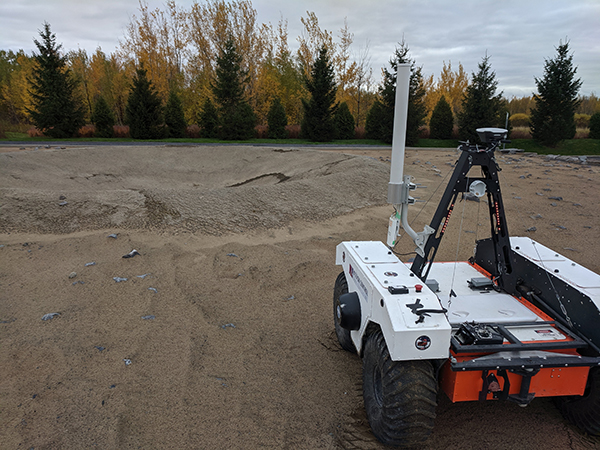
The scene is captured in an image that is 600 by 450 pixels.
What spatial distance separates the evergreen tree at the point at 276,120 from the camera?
29969mm

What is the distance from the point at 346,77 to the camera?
3797 centimetres

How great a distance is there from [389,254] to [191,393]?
242 centimetres

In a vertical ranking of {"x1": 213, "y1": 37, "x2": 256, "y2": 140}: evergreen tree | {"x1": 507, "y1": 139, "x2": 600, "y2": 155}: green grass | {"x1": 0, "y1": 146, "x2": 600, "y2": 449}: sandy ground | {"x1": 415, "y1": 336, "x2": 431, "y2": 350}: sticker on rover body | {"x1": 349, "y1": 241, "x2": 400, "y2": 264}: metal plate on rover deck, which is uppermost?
{"x1": 213, "y1": 37, "x2": 256, "y2": 140}: evergreen tree

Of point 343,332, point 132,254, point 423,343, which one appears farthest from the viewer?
point 132,254

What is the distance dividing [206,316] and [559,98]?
3130 centimetres

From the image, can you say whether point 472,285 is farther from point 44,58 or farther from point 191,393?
point 44,58

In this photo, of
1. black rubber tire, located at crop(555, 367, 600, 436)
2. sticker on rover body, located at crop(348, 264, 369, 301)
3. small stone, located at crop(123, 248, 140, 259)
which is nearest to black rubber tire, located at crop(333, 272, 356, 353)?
sticker on rover body, located at crop(348, 264, 369, 301)

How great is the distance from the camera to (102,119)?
29156mm

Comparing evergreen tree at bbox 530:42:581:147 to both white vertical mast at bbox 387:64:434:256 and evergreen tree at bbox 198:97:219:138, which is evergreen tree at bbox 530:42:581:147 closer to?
evergreen tree at bbox 198:97:219:138

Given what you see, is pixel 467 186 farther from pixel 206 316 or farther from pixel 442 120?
pixel 442 120

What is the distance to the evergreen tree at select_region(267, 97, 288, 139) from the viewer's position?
98.3ft

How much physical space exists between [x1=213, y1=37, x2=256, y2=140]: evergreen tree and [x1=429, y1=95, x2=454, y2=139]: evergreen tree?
48.6 ft

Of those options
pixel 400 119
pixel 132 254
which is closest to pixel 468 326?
pixel 400 119

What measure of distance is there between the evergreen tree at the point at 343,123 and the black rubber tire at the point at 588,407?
28.5m
